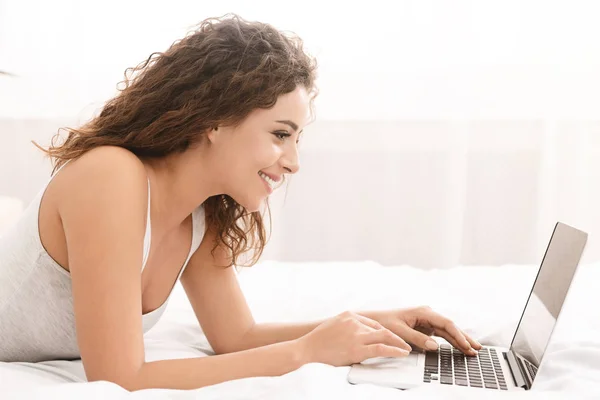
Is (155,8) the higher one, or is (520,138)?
(155,8)

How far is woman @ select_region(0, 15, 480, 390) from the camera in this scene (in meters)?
1.08

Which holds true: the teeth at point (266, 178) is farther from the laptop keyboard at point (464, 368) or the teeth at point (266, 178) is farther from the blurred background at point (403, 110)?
the blurred background at point (403, 110)

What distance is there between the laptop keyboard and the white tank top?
528 millimetres

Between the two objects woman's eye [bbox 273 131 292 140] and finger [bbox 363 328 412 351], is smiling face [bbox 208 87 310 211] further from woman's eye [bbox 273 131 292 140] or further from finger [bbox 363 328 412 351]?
finger [bbox 363 328 412 351]

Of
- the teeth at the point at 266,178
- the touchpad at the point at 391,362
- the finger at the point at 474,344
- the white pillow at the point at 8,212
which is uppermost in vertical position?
the teeth at the point at 266,178

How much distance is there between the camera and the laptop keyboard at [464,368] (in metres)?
1.06

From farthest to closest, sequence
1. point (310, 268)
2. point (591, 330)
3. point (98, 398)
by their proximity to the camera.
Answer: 1. point (310, 268)
2. point (591, 330)
3. point (98, 398)

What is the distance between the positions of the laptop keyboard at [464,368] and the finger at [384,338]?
6 cm

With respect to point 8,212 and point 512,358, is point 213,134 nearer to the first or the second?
point 512,358

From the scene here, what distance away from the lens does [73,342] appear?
129cm

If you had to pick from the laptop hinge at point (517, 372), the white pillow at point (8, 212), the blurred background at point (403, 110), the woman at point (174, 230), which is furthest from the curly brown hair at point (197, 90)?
the blurred background at point (403, 110)

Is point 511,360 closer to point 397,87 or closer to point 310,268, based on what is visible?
point 310,268

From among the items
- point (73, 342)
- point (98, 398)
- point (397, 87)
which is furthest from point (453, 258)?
point (98, 398)

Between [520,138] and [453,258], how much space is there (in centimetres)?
63
